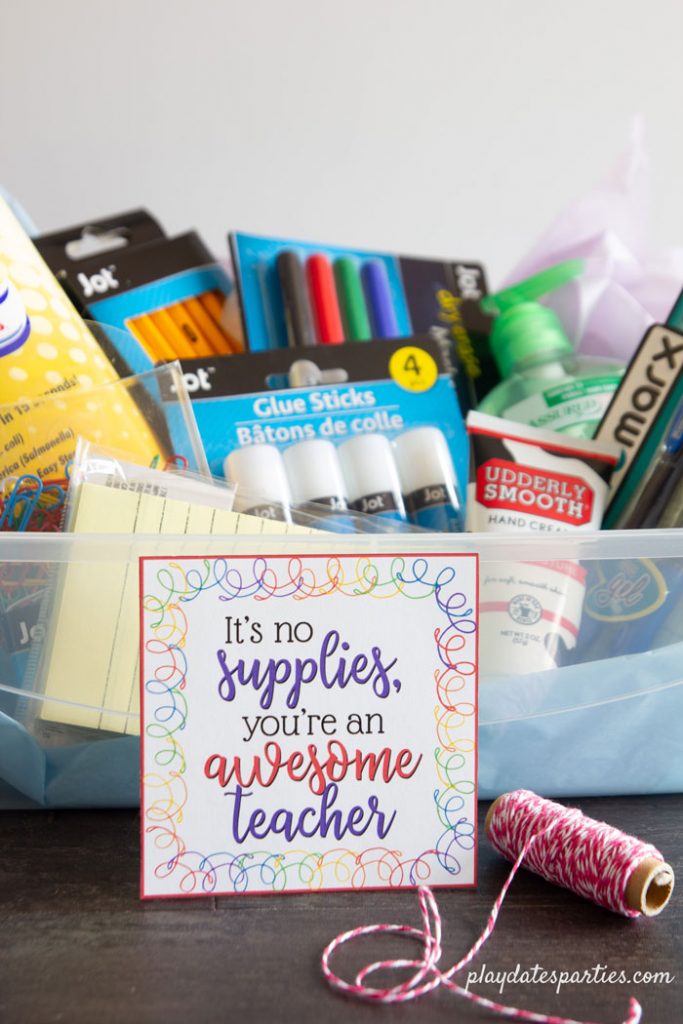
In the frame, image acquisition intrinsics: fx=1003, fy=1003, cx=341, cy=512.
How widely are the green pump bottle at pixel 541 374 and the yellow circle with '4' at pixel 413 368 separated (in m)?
0.06

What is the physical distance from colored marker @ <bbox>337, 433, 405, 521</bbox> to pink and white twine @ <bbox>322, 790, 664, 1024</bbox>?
20 cm

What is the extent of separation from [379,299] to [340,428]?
0.18m

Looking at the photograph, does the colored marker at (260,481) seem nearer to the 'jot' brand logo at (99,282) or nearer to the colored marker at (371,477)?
the colored marker at (371,477)

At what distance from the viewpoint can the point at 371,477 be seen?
0.63 meters

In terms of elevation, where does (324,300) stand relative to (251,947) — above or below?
above

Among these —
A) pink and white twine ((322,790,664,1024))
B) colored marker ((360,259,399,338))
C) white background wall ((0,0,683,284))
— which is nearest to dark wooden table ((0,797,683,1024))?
pink and white twine ((322,790,664,1024))

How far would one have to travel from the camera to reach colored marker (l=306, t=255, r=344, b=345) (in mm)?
771

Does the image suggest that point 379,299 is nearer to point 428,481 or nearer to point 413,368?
point 413,368

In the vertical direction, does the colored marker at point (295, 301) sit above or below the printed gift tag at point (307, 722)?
above

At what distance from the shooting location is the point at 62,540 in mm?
491

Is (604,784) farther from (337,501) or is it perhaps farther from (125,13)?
(125,13)

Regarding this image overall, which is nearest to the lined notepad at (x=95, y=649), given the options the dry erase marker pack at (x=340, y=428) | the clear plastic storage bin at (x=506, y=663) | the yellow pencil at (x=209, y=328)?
the clear plastic storage bin at (x=506, y=663)

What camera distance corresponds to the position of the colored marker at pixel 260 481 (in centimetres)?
58

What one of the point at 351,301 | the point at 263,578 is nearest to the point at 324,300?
the point at 351,301
